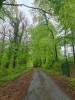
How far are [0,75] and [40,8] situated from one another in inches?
880

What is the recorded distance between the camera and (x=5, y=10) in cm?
1233

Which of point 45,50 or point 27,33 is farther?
point 27,33

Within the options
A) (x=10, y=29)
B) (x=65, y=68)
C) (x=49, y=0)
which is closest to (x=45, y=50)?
(x=10, y=29)

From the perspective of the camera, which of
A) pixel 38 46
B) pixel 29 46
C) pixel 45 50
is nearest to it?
pixel 45 50

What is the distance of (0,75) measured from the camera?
31266mm

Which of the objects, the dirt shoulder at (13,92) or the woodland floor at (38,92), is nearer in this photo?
the woodland floor at (38,92)

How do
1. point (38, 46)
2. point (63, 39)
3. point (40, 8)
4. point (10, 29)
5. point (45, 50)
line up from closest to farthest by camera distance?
point (40, 8) → point (63, 39) → point (10, 29) → point (45, 50) → point (38, 46)

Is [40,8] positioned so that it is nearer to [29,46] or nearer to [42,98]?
[42,98]

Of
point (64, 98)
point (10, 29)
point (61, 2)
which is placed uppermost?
point (10, 29)

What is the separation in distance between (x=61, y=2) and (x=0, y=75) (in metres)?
23.9

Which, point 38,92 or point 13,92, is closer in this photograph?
point 38,92

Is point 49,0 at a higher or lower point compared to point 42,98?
higher

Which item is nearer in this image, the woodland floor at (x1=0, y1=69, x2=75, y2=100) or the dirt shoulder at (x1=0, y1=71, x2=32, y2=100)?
the woodland floor at (x1=0, y1=69, x2=75, y2=100)

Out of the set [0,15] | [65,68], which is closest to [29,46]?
[65,68]
